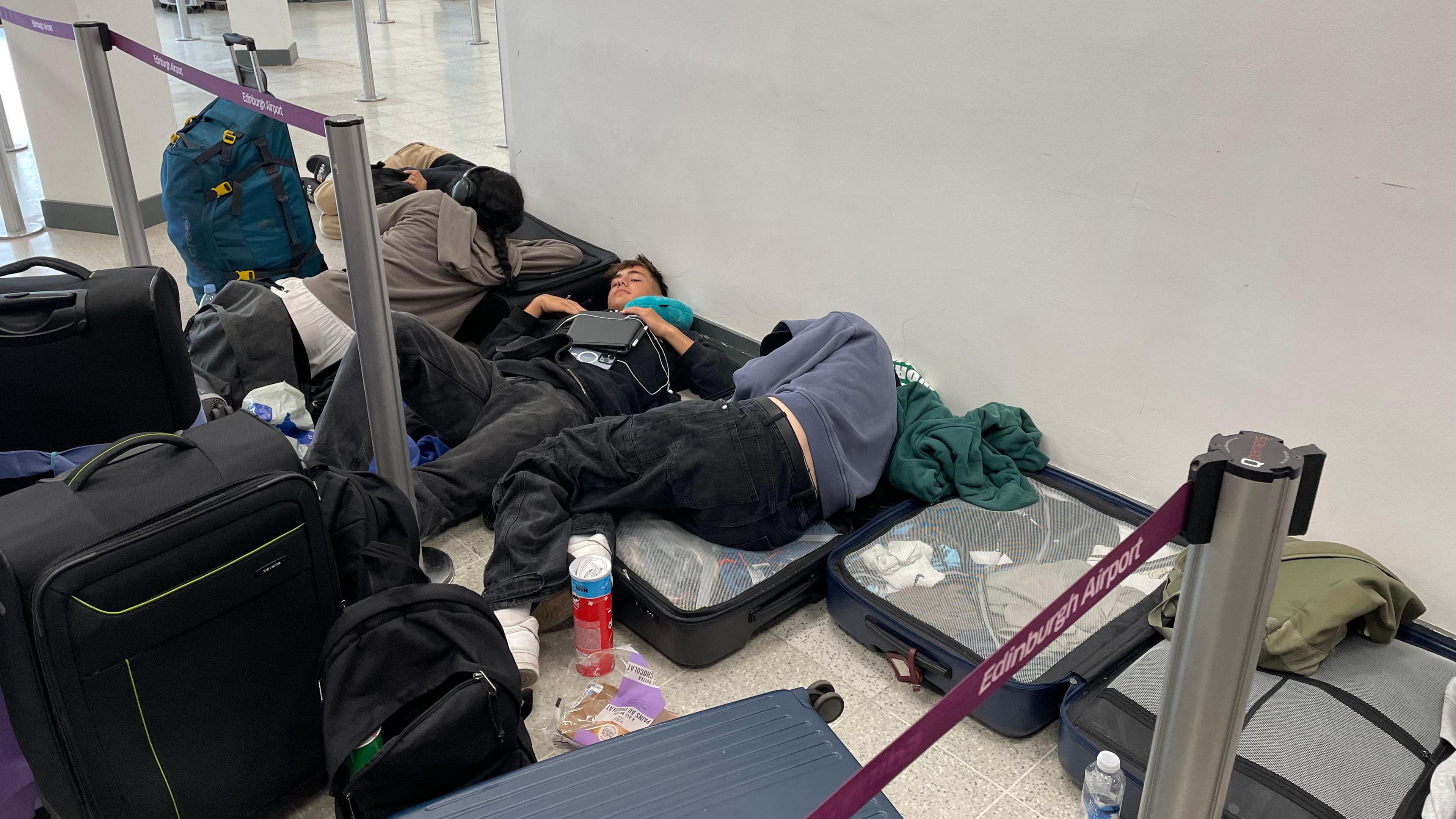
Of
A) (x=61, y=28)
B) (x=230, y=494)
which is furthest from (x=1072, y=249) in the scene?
(x=61, y=28)

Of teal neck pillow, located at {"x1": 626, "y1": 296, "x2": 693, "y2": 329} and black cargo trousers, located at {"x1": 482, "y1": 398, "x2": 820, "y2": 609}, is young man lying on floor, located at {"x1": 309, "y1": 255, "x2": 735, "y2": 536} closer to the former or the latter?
teal neck pillow, located at {"x1": 626, "y1": 296, "x2": 693, "y2": 329}

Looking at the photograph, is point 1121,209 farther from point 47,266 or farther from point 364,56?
point 364,56

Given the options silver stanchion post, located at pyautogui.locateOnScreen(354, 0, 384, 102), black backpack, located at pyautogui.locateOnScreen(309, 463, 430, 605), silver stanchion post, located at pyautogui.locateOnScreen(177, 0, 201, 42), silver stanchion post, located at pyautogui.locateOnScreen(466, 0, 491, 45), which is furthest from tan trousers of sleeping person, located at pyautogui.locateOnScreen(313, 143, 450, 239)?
silver stanchion post, located at pyautogui.locateOnScreen(177, 0, 201, 42)

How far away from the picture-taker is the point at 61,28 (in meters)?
2.84

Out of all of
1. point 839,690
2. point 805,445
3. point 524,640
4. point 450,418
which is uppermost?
point 805,445

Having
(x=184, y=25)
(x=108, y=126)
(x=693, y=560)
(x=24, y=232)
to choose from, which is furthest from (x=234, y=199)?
(x=184, y=25)

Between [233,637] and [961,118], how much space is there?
1.91 metres

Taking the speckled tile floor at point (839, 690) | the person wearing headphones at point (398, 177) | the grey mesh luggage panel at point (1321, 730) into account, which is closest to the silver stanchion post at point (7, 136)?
the speckled tile floor at point (839, 690)

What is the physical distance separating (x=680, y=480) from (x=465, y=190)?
175 centimetres

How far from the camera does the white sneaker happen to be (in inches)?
73.9

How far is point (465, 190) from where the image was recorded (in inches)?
134

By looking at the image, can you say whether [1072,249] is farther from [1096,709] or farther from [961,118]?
[1096,709]

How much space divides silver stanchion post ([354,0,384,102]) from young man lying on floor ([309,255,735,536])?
4.25m

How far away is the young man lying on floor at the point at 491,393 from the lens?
2.37m
